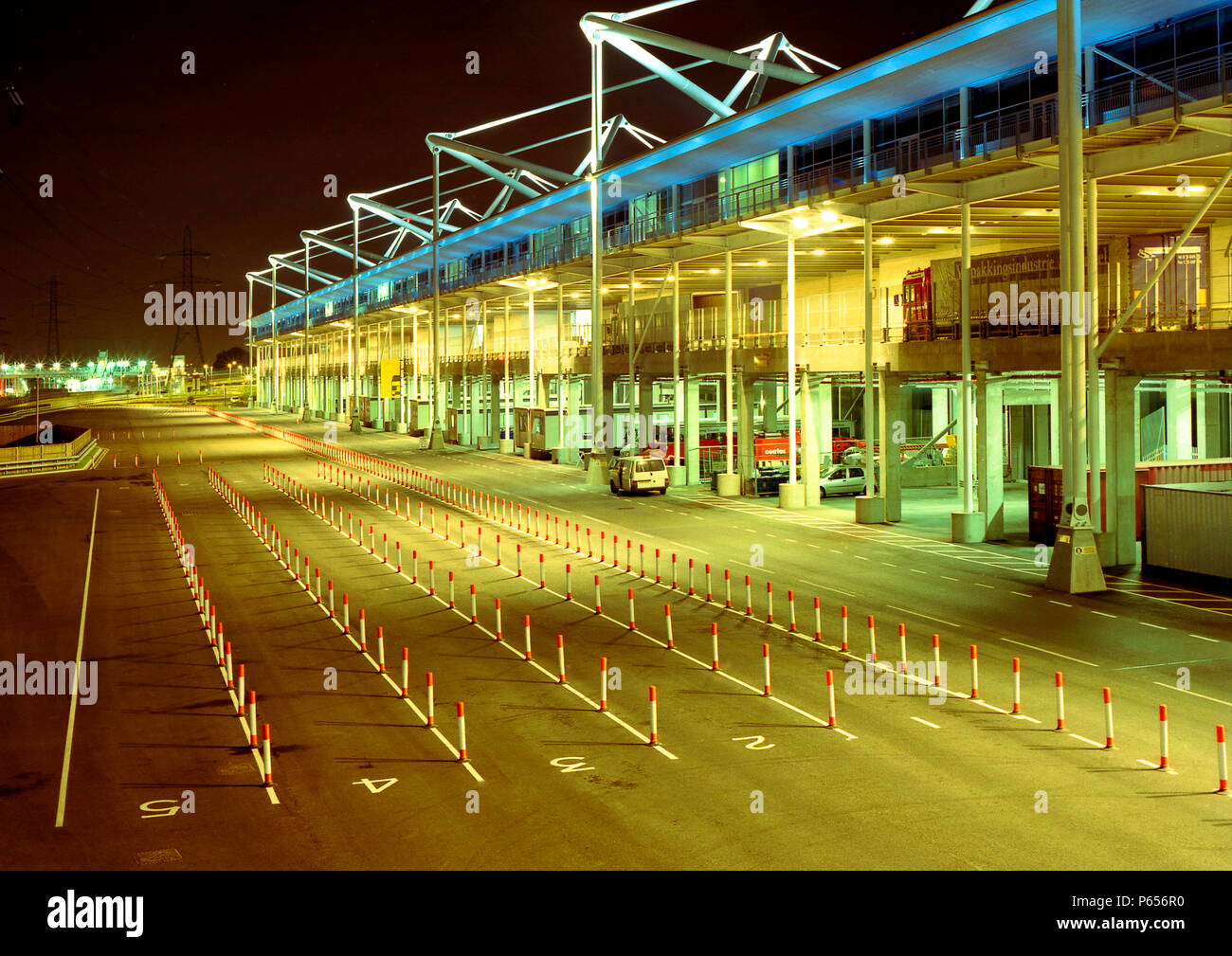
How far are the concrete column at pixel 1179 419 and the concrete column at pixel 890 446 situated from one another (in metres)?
9.70

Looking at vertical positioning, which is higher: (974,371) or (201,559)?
(974,371)

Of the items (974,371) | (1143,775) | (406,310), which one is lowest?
(1143,775)

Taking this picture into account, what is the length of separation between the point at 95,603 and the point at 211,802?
14.9m

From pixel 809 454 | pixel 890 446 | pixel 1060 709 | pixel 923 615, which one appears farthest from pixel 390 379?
pixel 1060 709

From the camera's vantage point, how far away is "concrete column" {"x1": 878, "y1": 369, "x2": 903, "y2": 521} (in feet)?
129

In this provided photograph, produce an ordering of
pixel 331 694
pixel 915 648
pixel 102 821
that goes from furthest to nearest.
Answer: pixel 915 648, pixel 331 694, pixel 102 821

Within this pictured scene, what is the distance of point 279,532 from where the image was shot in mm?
37594

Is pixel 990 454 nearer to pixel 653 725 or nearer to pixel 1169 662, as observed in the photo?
pixel 1169 662

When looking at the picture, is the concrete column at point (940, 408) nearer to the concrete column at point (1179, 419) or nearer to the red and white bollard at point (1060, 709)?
the concrete column at point (1179, 419)

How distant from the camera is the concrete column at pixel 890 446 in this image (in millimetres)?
39281

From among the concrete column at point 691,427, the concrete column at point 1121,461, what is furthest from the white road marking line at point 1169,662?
the concrete column at point 691,427

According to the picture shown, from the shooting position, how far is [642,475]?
1921 inches
